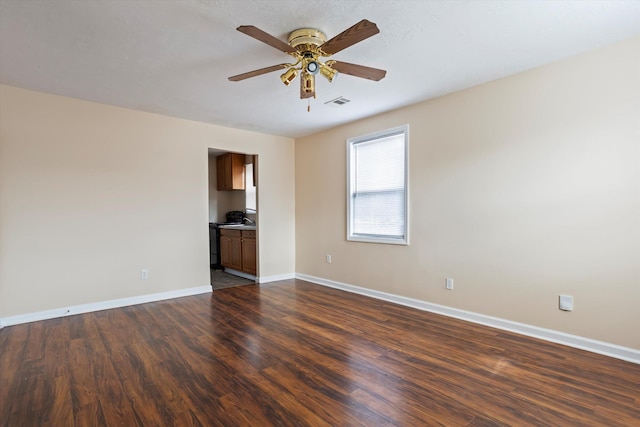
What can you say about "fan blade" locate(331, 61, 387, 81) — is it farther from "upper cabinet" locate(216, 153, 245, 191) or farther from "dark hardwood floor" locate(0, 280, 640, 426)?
"upper cabinet" locate(216, 153, 245, 191)

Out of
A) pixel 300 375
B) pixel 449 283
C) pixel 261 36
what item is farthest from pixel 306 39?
pixel 449 283

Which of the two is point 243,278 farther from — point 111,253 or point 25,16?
point 25,16

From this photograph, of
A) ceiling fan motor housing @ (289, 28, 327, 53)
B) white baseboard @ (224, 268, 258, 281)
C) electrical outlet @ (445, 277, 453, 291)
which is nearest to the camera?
ceiling fan motor housing @ (289, 28, 327, 53)

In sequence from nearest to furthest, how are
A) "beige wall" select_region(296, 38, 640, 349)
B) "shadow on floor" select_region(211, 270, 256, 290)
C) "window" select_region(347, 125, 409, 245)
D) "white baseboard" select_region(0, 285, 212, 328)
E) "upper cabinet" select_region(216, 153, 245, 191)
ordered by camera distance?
1. "beige wall" select_region(296, 38, 640, 349)
2. "white baseboard" select_region(0, 285, 212, 328)
3. "window" select_region(347, 125, 409, 245)
4. "shadow on floor" select_region(211, 270, 256, 290)
5. "upper cabinet" select_region(216, 153, 245, 191)

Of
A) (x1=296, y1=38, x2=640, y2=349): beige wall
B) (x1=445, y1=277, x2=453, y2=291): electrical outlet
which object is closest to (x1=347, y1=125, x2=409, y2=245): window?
(x1=296, y1=38, x2=640, y2=349): beige wall

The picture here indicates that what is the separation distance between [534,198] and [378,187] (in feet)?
5.99

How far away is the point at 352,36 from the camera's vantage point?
1949 millimetres

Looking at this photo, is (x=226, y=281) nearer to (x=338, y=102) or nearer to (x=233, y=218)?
(x=233, y=218)

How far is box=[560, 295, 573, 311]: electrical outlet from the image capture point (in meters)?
2.66

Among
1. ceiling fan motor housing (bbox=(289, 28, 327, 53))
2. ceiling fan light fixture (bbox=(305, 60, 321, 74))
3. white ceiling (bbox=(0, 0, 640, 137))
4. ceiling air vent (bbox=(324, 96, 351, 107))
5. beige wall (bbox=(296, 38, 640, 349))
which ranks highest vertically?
white ceiling (bbox=(0, 0, 640, 137))

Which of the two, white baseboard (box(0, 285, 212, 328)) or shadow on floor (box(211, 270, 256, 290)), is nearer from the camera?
white baseboard (box(0, 285, 212, 328))

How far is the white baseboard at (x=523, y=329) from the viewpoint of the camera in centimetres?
244

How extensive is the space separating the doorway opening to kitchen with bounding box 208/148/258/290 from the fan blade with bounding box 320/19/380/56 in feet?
10.5

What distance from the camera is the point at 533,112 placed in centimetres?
284
